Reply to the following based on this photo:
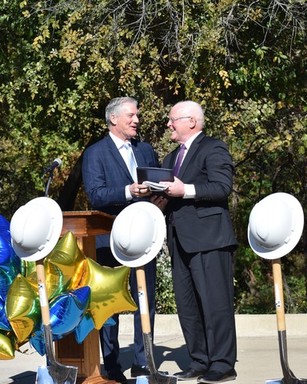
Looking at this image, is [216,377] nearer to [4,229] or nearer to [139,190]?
[139,190]

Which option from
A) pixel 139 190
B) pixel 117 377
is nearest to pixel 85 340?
pixel 117 377

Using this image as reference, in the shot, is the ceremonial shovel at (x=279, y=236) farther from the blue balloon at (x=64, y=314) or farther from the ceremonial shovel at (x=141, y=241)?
the blue balloon at (x=64, y=314)

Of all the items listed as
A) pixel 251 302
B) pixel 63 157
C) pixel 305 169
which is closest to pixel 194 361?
pixel 63 157

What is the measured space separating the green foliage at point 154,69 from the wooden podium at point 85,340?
15.9 feet

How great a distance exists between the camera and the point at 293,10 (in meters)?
12.5

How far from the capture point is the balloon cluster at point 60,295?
660cm

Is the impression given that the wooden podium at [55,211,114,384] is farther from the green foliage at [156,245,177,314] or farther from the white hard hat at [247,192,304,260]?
the green foliage at [156,245,177,314]

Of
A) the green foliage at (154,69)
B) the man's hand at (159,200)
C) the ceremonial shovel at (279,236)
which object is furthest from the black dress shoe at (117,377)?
the green foliage at (154,69)

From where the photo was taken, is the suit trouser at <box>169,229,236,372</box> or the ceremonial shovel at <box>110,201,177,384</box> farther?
the suit trouser at <box>169,229,236,372</box>

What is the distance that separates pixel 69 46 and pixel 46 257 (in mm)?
5689

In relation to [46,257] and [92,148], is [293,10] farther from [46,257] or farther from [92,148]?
[46,257]

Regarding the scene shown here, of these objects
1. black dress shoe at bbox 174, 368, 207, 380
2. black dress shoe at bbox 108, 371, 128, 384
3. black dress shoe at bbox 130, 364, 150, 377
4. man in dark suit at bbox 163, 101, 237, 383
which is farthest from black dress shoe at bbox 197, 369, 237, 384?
black dress shoe at bbox 108, 371, 128, 384

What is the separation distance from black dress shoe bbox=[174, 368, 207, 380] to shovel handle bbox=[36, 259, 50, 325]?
56.9 inches

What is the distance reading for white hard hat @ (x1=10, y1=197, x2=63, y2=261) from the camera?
6.29m
